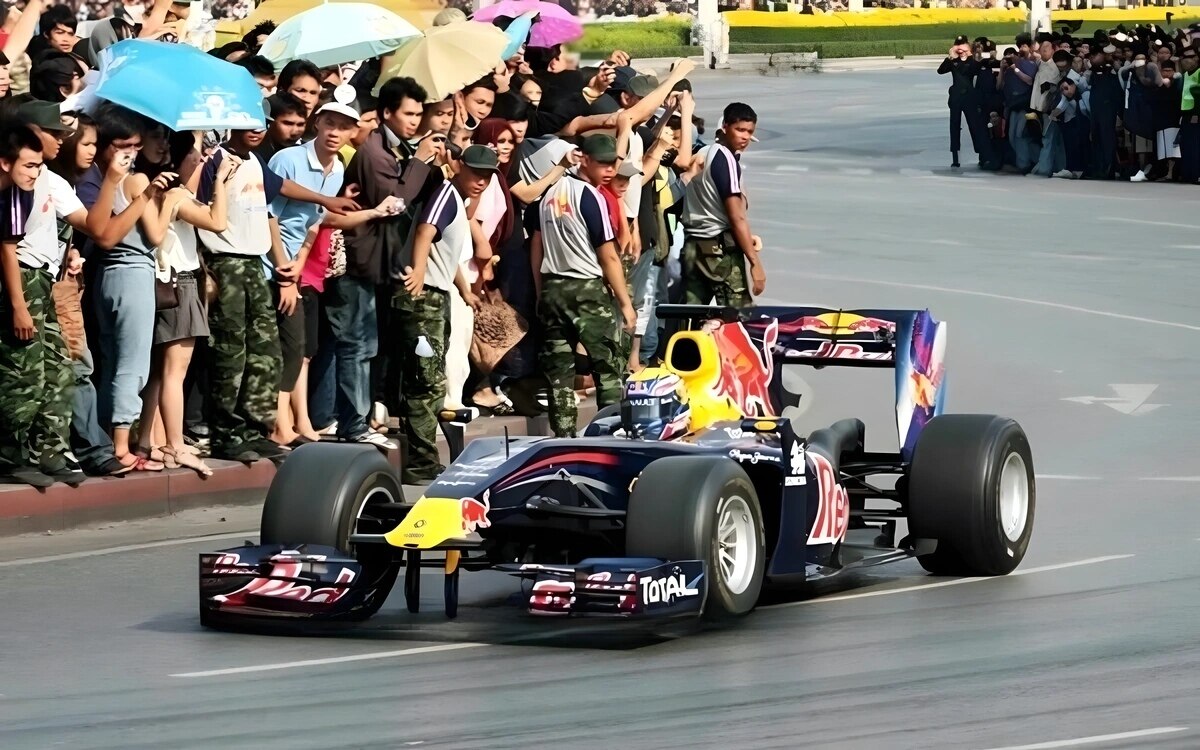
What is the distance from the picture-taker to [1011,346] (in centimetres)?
2038

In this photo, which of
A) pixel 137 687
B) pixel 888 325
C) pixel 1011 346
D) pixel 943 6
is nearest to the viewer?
pixel 137 687

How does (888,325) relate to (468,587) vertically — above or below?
above

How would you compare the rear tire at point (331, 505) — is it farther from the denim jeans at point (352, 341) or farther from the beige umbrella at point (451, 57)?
the beige umbrella at point (451, 57)

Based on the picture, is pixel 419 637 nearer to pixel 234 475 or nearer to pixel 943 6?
pixel 234 475

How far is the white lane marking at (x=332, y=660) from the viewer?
9117 millimetres

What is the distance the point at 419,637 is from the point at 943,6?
74.3m

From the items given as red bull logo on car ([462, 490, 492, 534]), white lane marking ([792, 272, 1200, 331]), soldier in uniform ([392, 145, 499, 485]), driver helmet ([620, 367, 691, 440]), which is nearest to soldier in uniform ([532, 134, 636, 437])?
soldier in uniform ([392, 145, 499, 485])

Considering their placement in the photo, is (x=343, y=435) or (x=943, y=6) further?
(x=943, y=6)

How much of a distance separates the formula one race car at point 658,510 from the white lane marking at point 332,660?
34 centimetres

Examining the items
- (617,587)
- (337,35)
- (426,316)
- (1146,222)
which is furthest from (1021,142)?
(617,587)

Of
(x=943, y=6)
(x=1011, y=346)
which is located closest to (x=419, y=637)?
(x=1011, y=346)

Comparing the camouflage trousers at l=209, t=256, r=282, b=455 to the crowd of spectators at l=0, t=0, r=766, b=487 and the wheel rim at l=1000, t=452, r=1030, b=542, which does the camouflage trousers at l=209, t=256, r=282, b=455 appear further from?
the wheel rim at l=1000, t=452, r=1030, b=542

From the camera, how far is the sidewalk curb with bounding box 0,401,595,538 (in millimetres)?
12375

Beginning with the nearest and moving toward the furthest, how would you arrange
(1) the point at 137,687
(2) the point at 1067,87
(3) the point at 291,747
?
(3) the point at 291,747
(1) the point at 137,687
(2) the point at 1067,87
